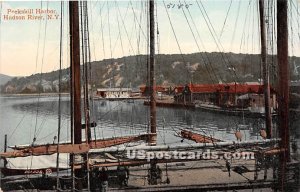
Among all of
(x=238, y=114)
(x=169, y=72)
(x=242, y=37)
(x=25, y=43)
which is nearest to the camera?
(x=25, y=43)

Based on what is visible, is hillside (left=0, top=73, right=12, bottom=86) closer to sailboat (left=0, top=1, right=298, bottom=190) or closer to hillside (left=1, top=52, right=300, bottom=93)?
hillside (left=1, top=52, right=300, bottom=93)

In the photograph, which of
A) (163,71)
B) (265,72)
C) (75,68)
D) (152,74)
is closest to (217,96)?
(163,71)

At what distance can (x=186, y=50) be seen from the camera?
6258mm

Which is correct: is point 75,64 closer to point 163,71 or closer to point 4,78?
point 4,78

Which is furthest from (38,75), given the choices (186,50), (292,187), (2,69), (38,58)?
(292,187)

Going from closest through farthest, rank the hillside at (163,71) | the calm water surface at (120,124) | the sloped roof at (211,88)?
the hillside at (163,71) → the calm water surface at (120,124) → the sloped roof at (211,88)

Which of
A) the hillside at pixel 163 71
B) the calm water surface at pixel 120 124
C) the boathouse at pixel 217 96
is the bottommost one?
the calm water surface at pixel 120 124

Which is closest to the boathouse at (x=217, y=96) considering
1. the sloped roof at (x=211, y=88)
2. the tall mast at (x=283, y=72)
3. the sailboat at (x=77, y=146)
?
the sloped roof at (x=211, y=88)

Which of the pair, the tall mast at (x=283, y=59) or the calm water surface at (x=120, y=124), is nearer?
the tall mast at (x=283, y=59)

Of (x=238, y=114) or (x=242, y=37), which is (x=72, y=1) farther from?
(x=238, y=114)

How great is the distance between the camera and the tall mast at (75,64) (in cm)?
430

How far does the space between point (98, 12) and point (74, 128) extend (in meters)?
2.03

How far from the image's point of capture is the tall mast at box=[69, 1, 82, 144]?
14.1 ft

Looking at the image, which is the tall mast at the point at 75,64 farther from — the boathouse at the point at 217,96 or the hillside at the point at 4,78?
the boathouse at the point at 217,96
